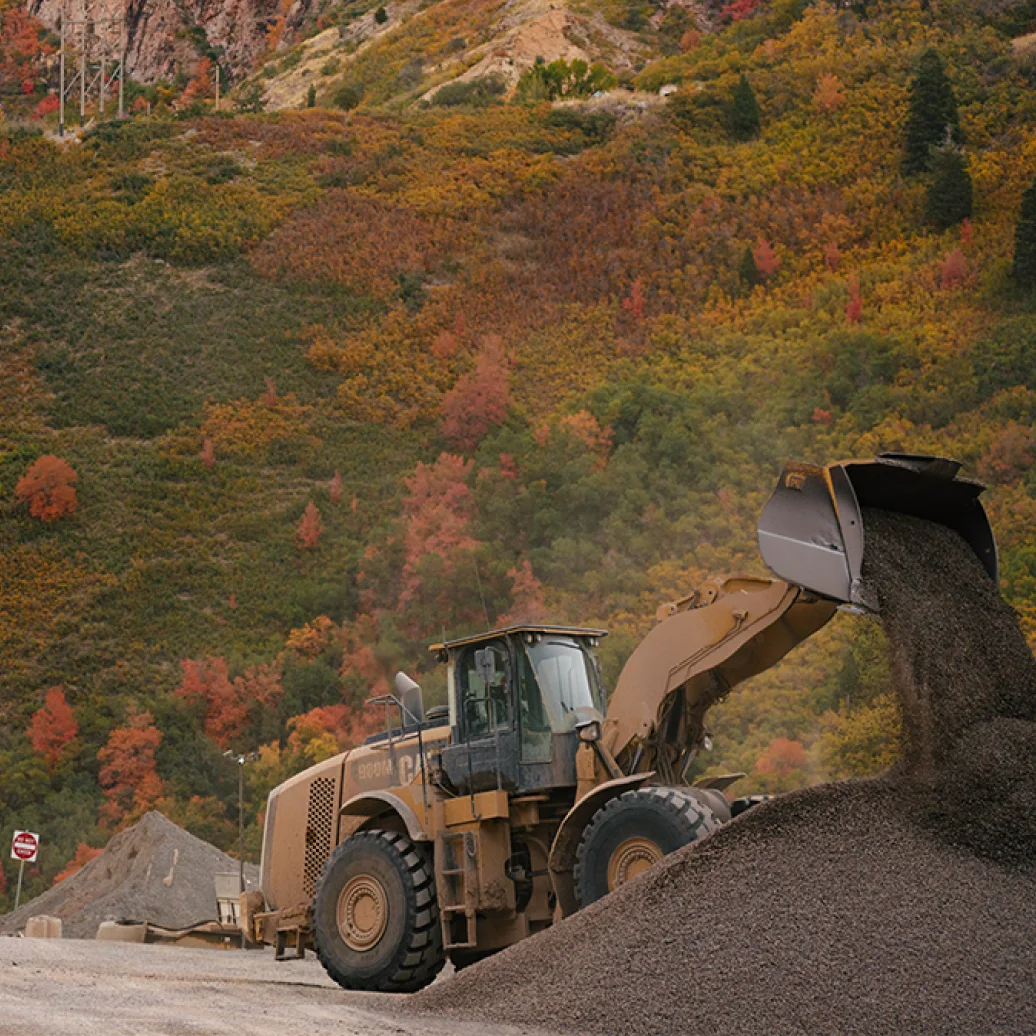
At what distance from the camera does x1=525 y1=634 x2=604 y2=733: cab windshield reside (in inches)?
418

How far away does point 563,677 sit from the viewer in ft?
35.4

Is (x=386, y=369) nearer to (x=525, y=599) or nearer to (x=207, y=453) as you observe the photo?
(x=207, y=453)

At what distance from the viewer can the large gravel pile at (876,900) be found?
668 centimetres

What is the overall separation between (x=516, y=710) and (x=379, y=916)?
187 centimetres

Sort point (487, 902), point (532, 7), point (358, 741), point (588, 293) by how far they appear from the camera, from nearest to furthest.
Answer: point (487, 902) → point (358, 741) → point (588, 293) → point (532, 7)

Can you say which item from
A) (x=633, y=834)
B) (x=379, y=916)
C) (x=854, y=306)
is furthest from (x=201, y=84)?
(x=633, y=834)

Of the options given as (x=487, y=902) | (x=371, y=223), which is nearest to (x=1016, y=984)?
(x=487, y=902)

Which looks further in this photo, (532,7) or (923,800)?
(532,7)

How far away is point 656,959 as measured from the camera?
727 centimetres

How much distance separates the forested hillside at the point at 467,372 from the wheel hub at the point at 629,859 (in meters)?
12.1

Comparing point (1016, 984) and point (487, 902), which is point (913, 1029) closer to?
point (1016, 984)

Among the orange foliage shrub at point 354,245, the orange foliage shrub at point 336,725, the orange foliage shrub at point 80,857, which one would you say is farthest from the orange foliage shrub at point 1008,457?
the orange foliage shrub at point 354,245

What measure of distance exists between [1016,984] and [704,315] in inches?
1988

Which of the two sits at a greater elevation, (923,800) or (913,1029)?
(923,800)
